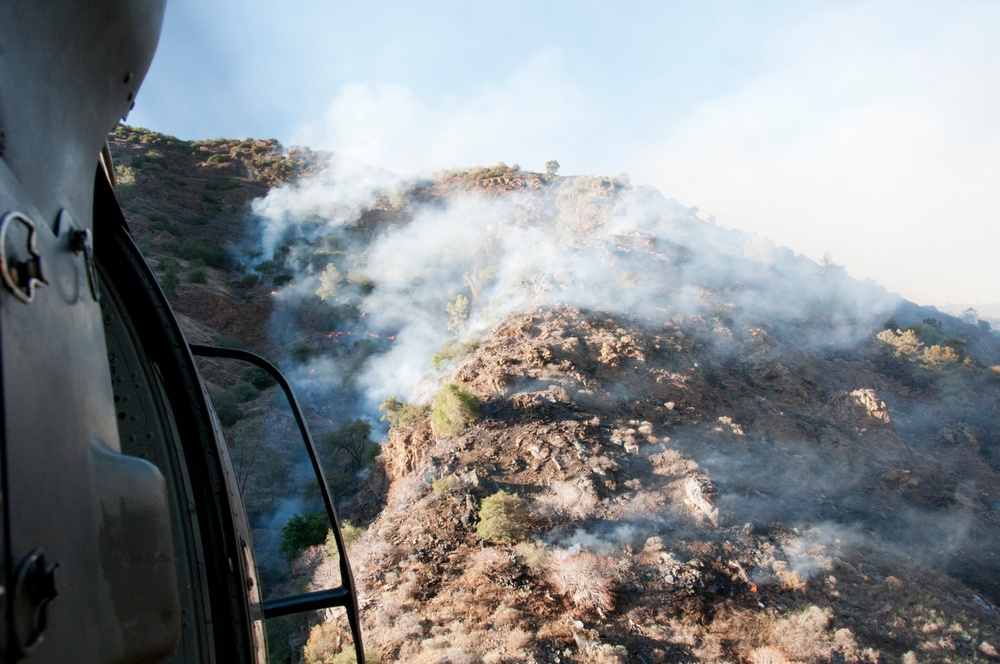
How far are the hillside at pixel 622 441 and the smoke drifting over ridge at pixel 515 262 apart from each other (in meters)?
0.21

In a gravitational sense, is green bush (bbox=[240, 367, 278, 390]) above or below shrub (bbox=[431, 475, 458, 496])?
above

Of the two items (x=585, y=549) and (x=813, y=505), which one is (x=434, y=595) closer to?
(x=585, y=549)

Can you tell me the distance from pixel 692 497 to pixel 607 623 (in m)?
4.02

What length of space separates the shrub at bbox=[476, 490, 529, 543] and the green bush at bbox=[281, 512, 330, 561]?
162 inches

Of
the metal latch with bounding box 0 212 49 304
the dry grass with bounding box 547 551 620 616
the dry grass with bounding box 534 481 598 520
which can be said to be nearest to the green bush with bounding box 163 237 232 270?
the dry grass with bounding box 534 481 598 520

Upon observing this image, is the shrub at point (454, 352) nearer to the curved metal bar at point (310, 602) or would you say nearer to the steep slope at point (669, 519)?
the steep slope at point (669, 519)

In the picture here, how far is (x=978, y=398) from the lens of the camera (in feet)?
68.1

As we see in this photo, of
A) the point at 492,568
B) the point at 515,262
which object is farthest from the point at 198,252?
the point at 492,568

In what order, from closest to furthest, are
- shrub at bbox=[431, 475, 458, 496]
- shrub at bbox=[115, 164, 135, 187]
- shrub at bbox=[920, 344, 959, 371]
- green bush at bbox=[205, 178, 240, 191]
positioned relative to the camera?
shrub at bbox=[431, 475, 458, 496] < shrub at bbox=[920, 344, 959, 371] < shrub at bbox=[115, 164, 135, 187] < green bush at bbox=[205, 178, 240, 191]

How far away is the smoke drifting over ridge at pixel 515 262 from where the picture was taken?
2236 centimetres

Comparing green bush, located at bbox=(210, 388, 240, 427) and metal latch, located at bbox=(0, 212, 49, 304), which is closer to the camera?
metal latch, located at bbox=(0, 212, 49, 304)

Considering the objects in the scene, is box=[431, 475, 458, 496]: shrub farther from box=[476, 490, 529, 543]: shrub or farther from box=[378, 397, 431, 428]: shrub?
box=[378, 397, 431, 428]: shrub

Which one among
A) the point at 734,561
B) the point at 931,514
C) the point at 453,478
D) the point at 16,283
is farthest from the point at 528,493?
the point at 16,283

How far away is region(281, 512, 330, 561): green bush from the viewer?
12.3m
